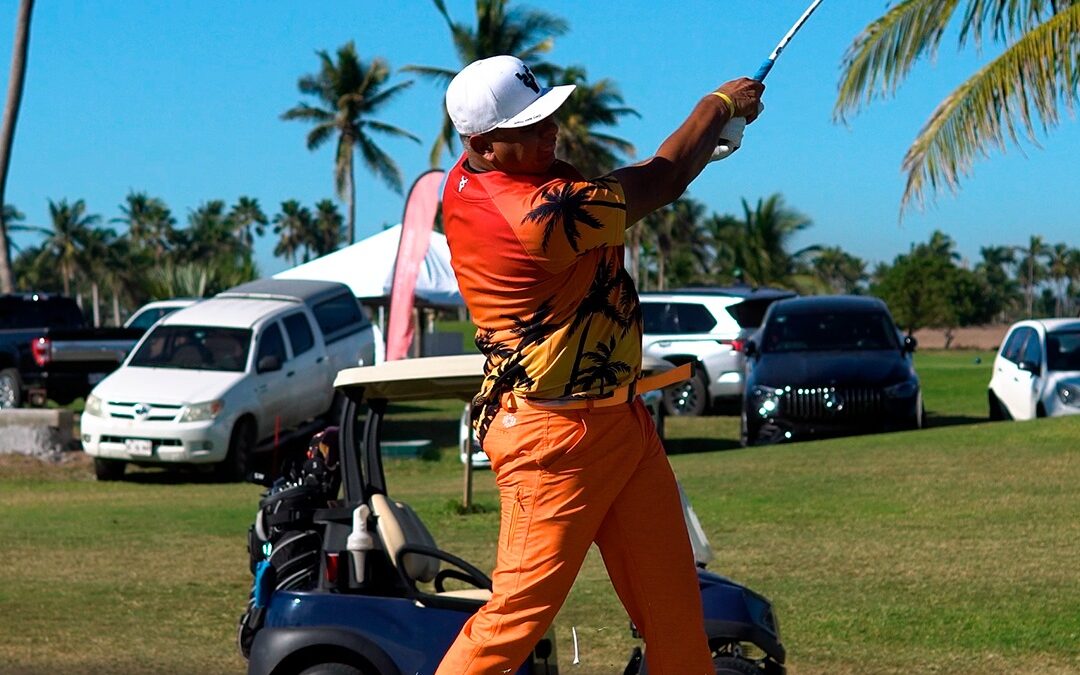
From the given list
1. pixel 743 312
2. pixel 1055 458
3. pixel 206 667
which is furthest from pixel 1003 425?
pixel 206 667

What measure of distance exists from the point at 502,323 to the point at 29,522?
34.1 ft

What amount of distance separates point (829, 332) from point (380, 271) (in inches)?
474

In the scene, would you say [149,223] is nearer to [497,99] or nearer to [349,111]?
[349,111]

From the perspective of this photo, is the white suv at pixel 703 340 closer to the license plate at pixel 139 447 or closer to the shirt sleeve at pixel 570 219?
the license plate at pixel 139 447

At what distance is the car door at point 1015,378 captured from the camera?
19250 mm

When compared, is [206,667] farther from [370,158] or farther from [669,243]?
[669,243]

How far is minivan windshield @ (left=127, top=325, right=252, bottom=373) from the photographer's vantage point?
731 inches

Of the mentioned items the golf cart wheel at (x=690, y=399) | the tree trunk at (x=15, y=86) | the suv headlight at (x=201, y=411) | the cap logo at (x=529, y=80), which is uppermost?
the tree trunk at (x=15, y=86)

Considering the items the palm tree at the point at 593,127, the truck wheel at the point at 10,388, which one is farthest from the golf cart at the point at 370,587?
the palm tree at the point at 593,127

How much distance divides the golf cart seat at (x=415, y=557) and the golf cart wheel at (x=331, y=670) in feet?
1.02

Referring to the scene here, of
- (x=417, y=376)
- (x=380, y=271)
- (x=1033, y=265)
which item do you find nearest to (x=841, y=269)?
(x=1033, y=265)

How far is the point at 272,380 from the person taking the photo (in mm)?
18516

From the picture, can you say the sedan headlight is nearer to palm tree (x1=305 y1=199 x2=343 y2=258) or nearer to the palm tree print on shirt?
the palm tree print on shirt

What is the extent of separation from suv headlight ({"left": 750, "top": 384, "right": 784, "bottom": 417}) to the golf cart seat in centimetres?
1283
